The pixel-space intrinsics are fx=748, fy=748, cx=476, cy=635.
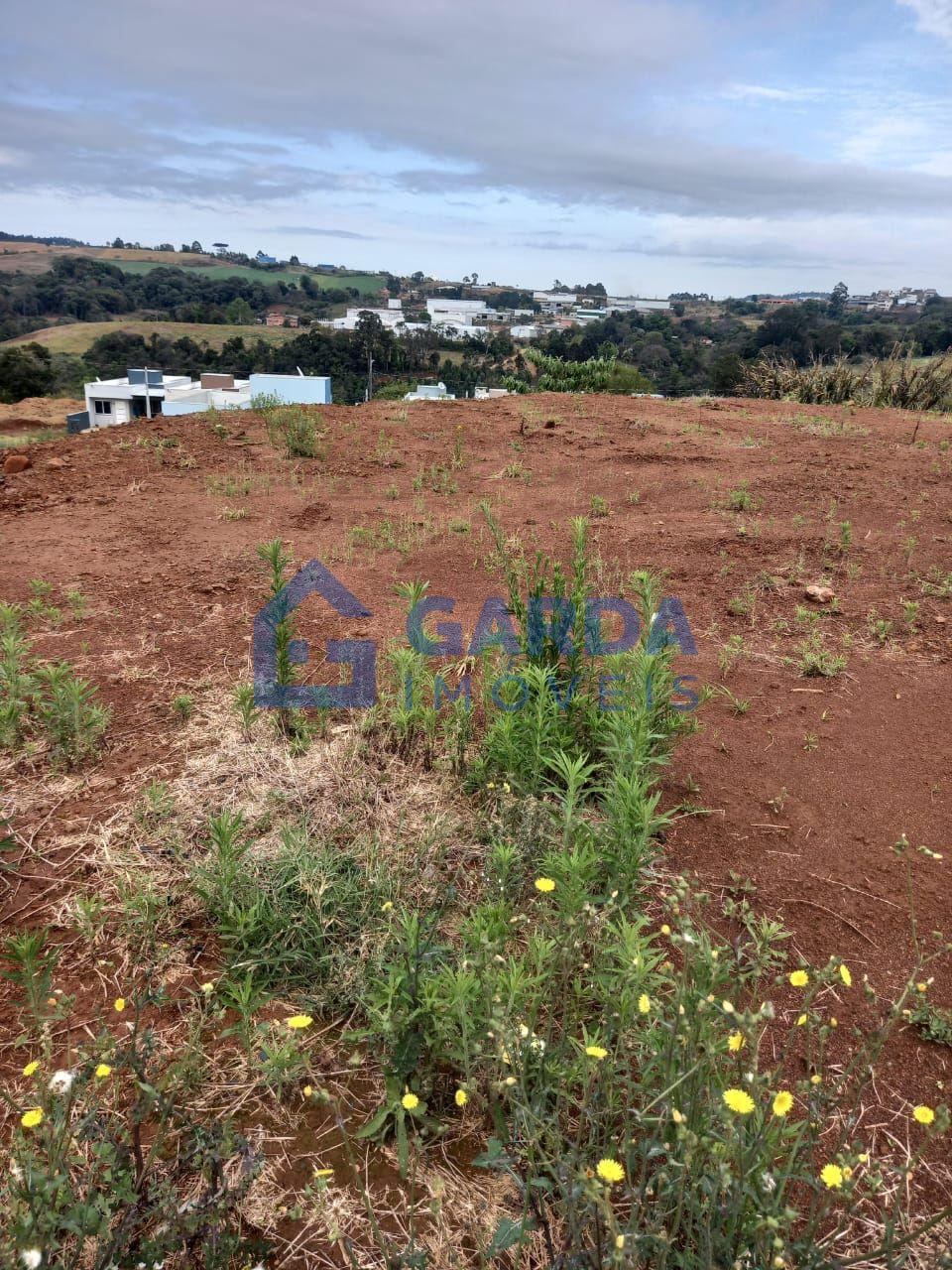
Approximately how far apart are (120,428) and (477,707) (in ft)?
21.8

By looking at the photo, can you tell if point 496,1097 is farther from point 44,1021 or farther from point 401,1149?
point 44,1021

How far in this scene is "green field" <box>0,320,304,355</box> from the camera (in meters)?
47.9

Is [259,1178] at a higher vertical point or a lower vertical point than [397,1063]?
lower

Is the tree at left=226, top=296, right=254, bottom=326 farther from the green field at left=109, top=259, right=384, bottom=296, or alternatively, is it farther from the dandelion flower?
the dandelion flower

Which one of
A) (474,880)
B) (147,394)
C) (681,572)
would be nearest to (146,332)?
(147,394)

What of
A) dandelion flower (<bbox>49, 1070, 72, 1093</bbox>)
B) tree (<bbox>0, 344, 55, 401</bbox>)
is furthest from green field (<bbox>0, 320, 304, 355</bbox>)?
dandelion flower (<bbox>49, 1070, 72, 1093</bbox>)

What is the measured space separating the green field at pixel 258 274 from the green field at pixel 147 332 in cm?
2440

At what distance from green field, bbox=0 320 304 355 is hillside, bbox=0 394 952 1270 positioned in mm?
47005

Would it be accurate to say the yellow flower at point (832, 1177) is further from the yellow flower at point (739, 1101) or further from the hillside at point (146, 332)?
the hillside at point (146, 332)

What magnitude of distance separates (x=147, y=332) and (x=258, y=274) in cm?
4086

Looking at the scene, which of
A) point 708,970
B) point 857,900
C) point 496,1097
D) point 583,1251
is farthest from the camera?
point 857,900

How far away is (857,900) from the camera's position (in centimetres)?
219

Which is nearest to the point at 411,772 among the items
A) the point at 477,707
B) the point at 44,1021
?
the point at 477,707

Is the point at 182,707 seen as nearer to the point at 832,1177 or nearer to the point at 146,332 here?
the point at 832,1177
